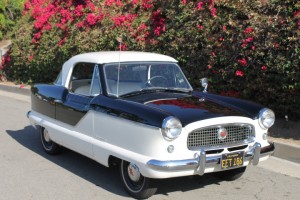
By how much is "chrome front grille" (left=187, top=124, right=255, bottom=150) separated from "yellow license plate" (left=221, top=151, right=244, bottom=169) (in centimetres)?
15

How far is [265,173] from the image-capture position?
5.90 m

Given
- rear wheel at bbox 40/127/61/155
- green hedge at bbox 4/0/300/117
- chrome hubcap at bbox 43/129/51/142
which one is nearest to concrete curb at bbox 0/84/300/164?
green hedge at bbox 4/0/300/117

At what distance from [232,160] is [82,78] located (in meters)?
2.56

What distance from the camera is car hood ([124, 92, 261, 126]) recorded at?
15.3ft

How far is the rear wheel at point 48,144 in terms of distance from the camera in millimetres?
6625

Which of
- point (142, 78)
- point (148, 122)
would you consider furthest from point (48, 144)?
point (148, 122)

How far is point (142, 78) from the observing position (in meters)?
5.75

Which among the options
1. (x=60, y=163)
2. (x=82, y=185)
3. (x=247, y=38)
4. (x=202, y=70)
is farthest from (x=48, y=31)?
(x=82, y=185)

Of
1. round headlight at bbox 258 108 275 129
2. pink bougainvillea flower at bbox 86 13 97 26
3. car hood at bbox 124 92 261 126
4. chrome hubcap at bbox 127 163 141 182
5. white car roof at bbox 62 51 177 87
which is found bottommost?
chrome hubcap at bbox 127 163 141 182

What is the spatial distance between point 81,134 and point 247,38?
4239 millimetres

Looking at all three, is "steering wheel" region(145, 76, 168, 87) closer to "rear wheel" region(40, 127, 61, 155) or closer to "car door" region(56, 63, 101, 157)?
"car door" region(56, 63, 101, 157)

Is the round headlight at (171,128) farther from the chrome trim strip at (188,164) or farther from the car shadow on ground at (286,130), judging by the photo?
the car shadow on ground at (286,130)

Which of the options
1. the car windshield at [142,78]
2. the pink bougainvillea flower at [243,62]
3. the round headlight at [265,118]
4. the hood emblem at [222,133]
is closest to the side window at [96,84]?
the car windshield at [142,78]

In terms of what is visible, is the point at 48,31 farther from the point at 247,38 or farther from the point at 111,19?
the point at 247,38
